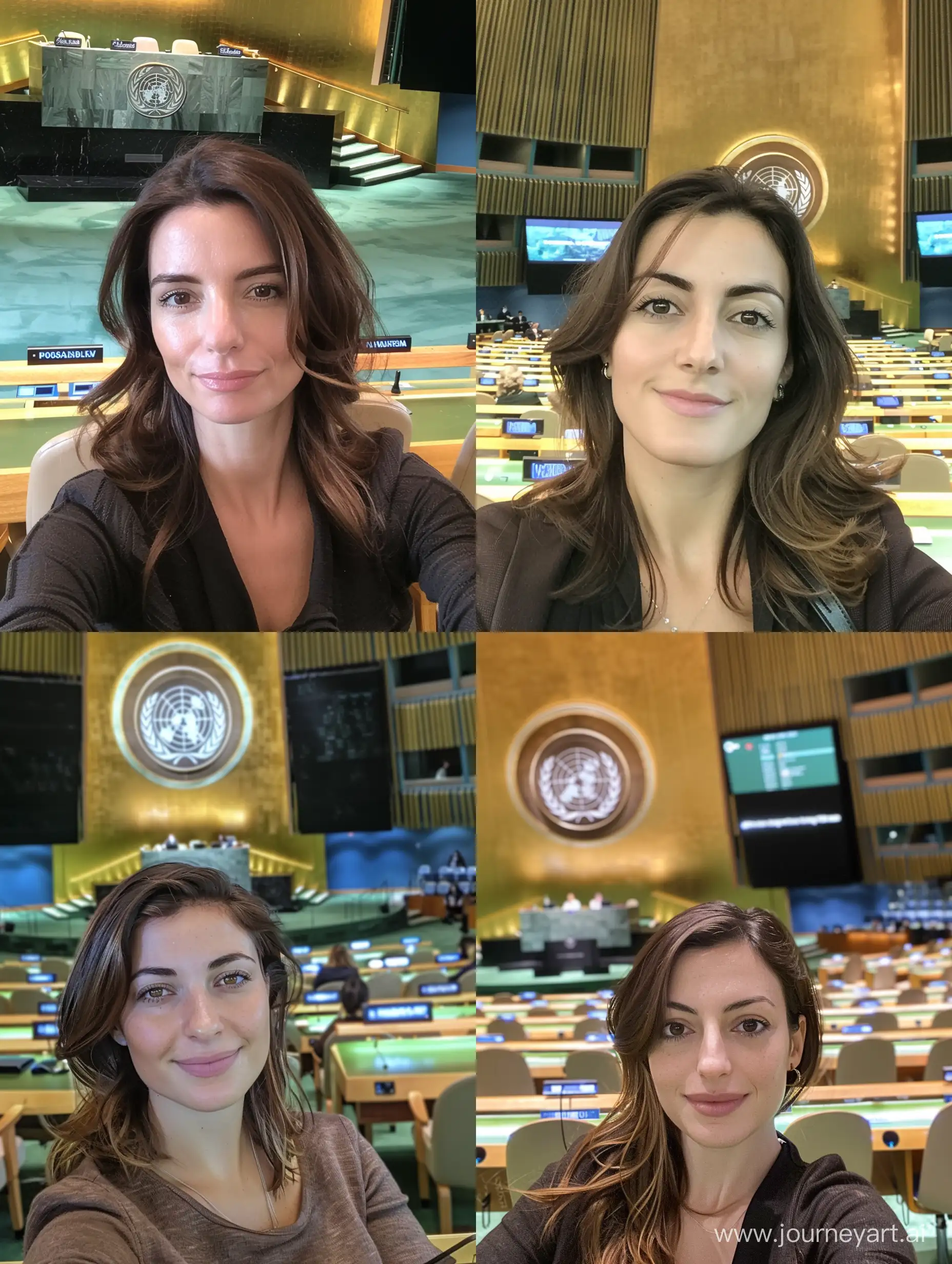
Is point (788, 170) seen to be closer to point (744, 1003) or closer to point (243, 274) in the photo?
point (243, 274)

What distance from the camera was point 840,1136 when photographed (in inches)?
117

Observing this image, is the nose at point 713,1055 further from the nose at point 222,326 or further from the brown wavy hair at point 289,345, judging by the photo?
the nose at point 222,326

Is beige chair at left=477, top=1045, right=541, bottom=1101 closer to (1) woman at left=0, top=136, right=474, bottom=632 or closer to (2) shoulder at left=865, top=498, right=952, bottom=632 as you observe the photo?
(1) woman at left=0, top=136, right=474, bottom=632

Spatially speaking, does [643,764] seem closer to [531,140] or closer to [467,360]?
[467,360]

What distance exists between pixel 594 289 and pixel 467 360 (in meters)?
0.33

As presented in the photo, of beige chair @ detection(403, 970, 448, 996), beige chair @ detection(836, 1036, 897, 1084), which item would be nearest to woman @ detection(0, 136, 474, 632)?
beige chair @ detection(403, 970, 448, 996)

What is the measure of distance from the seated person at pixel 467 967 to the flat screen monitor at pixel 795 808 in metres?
0.70

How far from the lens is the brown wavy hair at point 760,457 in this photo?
243cm

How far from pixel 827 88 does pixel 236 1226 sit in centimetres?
258

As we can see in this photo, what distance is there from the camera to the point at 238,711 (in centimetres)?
301

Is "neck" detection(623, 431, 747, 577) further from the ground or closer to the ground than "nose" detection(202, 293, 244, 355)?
closer to the ground

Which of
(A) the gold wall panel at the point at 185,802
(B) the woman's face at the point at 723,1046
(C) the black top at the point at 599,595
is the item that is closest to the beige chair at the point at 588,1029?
(A) the gold wall panel at the point at 185,802

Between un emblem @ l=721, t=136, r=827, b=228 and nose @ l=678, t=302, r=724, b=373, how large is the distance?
400 millimetres

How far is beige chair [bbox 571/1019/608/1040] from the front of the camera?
130 inches
